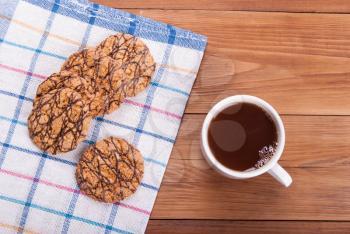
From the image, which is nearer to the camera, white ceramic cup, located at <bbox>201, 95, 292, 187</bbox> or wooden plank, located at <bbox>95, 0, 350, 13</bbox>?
white ceramic cup, located at <bbox>201, 95, 292, 187</bbox>

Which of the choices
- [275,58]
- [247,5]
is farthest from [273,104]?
[247,5]

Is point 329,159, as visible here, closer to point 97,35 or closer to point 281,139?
point 281,139

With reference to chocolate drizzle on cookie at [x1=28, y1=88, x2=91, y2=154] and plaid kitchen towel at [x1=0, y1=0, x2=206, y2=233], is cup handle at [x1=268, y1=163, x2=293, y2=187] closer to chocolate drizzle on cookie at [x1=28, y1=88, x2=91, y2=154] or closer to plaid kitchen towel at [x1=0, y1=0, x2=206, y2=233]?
plaid kitchen towel at [x1=0, y1=0, x2=206, y2=233]

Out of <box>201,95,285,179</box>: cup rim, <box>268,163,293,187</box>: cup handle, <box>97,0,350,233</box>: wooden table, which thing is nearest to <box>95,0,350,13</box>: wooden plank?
<box>97,0,350,233</box>: wooden table

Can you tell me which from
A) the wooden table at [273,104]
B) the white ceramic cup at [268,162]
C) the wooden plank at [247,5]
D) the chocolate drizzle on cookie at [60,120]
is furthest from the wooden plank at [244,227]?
the wooden plank at [247,5]

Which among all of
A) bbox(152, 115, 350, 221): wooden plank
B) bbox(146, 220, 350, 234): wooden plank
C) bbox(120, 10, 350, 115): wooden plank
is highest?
bbox(120, 10, 350, 115): wooden plank

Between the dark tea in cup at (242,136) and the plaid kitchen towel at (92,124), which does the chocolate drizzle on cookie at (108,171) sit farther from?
the dark tea in cup at (242,136)

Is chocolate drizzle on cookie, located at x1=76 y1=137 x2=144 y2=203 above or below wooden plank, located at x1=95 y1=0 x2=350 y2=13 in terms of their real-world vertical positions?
below

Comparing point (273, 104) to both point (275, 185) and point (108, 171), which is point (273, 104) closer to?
point (275, 185)
